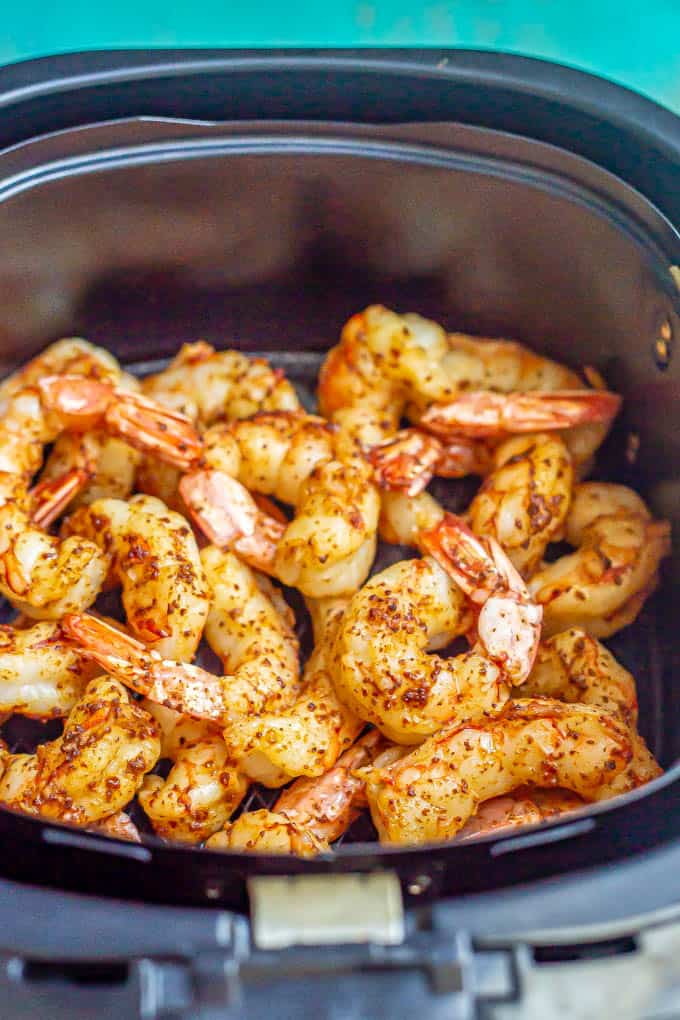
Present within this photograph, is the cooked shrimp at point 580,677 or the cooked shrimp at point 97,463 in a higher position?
the cooked shrimp at point 97,463

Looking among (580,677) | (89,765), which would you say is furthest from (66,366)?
(580,677)

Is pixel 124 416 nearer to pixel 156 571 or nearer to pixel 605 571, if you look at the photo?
pixel 156 571

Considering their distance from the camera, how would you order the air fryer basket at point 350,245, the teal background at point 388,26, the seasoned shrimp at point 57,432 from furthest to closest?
1. the teal background at point 388,26
2. the air fryer basket at point 350,245
3. the seasoned shrimp at point 57,432

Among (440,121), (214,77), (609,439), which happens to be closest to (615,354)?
(609,439)

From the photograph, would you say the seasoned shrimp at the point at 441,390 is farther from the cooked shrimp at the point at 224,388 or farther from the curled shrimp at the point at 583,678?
the curled shrimp at the point at 583,678

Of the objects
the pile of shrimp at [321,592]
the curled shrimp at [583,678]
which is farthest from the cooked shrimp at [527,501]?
the curled shrimp at [583,678]

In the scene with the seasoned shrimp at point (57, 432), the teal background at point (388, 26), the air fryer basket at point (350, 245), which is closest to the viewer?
the seasoned shrimp at point (57, 432)

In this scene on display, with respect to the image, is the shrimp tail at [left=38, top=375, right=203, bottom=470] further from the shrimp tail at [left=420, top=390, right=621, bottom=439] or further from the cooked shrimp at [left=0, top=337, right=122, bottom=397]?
the shrimp tail at [left=420, top=390, right=621, bottom=439]

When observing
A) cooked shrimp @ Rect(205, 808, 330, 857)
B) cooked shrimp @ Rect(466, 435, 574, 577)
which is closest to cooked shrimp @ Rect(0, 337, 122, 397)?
cooked shrimp @ Rect(466, 435, 574, 577)
